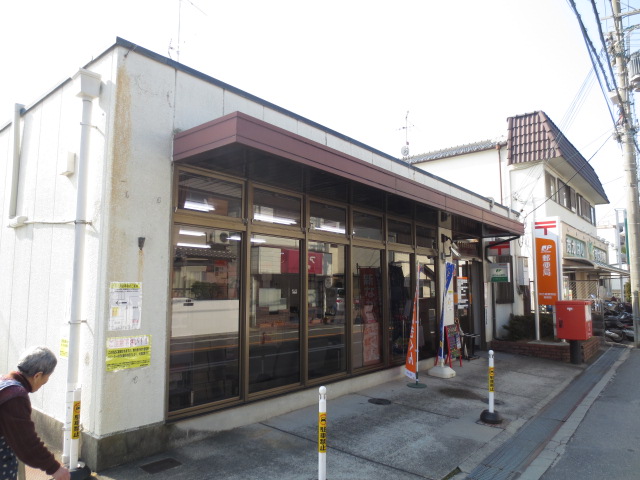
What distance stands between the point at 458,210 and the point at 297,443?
5637mm

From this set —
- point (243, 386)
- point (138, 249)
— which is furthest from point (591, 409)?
point (138, 249)

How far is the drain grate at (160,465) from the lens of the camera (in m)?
4.59

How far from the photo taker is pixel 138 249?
198 inches

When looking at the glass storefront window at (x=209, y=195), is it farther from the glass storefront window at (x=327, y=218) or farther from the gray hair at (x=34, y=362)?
the gray hair at (x=34, y=362)

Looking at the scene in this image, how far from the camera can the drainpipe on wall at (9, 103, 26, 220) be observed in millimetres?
6484

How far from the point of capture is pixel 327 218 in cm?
791

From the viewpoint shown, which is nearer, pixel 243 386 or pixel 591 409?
pixel 243 386

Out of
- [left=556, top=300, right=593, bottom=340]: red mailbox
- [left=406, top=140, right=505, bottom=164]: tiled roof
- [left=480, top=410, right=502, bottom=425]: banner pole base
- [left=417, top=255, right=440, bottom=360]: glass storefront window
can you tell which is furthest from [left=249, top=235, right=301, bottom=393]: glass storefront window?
[left=406, top=140, right=505, bottom=164]: tiled roof

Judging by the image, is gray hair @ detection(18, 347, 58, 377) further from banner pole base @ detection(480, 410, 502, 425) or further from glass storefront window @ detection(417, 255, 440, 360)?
glass storefront window @ detection(417, 255, 440, 360)

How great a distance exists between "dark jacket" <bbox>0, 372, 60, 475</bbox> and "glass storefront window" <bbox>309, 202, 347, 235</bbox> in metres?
5.29

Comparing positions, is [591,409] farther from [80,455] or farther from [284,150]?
[80,455]

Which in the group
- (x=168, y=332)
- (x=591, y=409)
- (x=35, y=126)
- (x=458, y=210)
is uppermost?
(x=35, y=126)

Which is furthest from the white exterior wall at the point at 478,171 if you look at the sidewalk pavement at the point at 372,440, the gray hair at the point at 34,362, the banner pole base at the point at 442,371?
the gray hair at the point at 34,362

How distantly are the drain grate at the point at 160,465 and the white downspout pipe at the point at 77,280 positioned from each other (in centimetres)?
68
